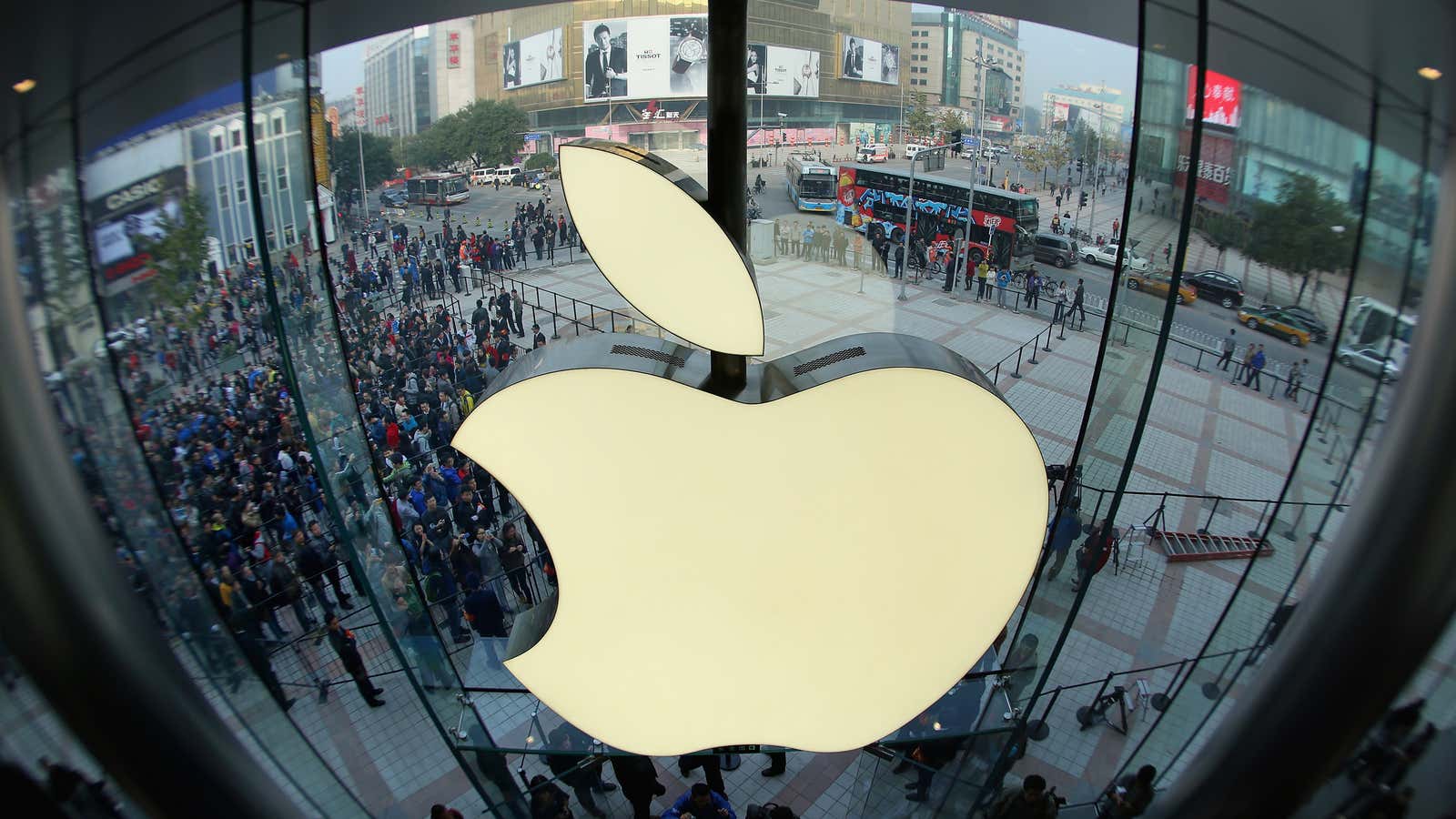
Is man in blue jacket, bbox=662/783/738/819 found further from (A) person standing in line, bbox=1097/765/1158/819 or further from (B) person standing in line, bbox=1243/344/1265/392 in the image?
(B) person standing in line, bbox=1243/344/1265/392

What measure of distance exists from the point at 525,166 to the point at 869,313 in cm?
650

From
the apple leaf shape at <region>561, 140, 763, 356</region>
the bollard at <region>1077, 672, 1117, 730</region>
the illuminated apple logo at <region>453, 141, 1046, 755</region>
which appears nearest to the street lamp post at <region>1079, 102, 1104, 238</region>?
the bollard at <region>1077, 672, 1117, 730</region>

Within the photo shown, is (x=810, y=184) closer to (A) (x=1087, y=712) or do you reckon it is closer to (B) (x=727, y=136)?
(A) (x=1087, y=712)

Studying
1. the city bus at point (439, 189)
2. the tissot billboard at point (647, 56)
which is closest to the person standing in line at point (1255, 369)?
the tissot billboard at point (647, 56)

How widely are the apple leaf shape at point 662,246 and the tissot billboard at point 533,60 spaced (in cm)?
1247

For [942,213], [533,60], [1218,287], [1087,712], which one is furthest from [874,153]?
[1218,287]

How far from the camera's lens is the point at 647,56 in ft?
42.9

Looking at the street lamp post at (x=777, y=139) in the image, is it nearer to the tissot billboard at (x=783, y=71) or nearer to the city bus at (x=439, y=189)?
the tissot billboard at (x=783, y=71)

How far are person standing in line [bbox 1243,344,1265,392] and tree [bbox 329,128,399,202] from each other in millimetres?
10467

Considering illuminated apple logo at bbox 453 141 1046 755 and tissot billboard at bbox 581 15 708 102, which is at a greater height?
tissot billboard at bbox 581 15 708 102

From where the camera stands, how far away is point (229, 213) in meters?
2.71

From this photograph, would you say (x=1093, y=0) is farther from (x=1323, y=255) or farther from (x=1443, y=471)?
(x=1443, y=471)

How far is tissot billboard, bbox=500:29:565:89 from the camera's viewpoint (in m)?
13.4

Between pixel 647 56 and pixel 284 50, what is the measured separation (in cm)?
1155
